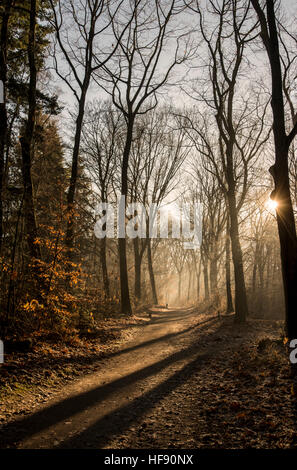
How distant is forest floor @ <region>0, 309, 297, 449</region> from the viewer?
3.60 m

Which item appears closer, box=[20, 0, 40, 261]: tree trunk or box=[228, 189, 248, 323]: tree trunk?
box=[20, 0, 40, 261]: tree trunk

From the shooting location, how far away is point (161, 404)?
15.7 feet

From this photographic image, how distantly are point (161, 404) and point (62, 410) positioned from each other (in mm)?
1647

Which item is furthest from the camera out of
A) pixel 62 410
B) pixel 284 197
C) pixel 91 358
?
pixel 91 358

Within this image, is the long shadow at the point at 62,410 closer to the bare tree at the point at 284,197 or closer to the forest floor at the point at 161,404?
the forest floor at the point at 161,404

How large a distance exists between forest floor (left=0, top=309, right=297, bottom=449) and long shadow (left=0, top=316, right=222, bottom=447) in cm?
1

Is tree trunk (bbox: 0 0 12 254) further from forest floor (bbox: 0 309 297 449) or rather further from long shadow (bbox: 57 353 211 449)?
long shadow (bbox: 57 353 211 449)

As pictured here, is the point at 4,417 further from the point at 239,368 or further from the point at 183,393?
the point at 239,368

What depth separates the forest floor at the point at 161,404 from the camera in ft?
11.8

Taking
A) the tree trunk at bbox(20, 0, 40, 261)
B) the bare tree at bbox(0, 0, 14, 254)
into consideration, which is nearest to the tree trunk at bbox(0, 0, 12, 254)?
the bare tree at bbox(0, 0, 14, 254)

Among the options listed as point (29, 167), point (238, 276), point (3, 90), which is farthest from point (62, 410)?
point (238, 276)

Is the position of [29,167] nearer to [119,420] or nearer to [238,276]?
[119,420]

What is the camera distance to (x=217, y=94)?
514 inches

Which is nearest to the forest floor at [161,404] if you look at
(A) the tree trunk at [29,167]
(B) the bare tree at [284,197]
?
(B) the bare tree at [284,197]
